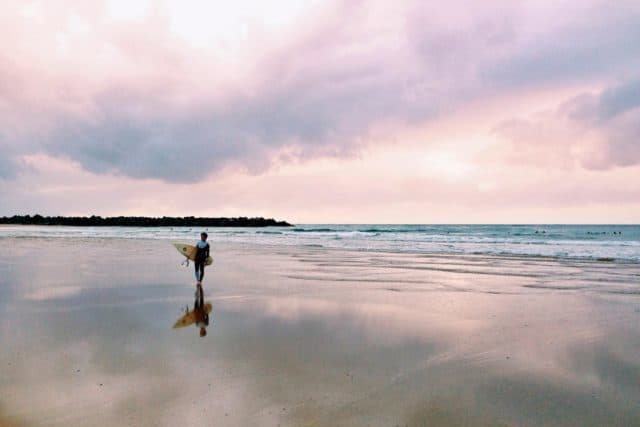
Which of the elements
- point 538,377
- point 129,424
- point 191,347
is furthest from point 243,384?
point 538,377

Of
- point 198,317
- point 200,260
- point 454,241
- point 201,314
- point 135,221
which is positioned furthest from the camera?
point 135,221

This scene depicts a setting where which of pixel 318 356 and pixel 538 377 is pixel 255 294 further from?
pixel 538 377

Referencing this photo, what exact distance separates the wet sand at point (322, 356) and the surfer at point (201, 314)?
0.18 m

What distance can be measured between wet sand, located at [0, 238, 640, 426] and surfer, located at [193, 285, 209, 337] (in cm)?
18

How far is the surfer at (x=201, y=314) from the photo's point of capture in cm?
798

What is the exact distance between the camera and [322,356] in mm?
6383

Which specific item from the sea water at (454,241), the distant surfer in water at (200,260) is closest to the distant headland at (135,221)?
the sea water at (454,241)

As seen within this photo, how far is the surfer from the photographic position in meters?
7.98

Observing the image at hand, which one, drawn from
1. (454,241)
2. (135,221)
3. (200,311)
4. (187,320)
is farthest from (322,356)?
(135,221)

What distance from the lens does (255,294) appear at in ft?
38.5

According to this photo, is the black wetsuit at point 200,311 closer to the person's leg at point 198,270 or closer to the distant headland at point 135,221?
the person's leg at point 198,270

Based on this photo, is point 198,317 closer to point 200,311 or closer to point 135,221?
point 200,311

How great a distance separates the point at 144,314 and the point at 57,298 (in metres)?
3.26

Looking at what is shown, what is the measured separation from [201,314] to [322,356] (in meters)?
3.81
